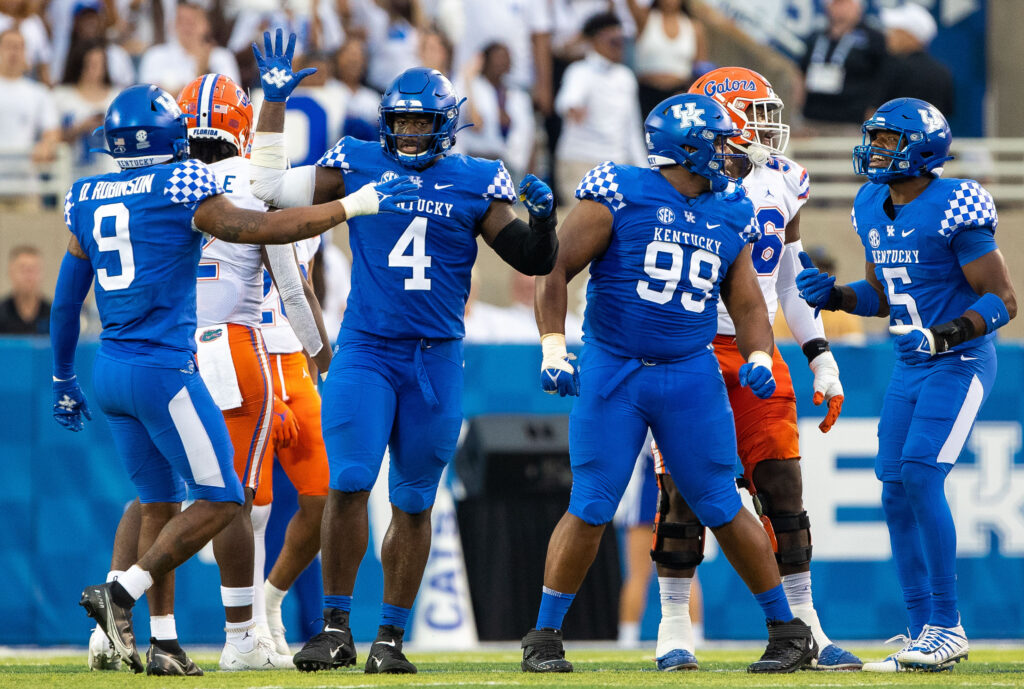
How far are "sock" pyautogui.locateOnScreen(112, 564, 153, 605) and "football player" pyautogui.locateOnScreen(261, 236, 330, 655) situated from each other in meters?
1.23

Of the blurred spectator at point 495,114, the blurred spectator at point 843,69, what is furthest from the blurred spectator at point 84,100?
the blurred spectator at point 843,69

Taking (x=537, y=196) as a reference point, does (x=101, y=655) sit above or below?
below

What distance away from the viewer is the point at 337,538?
5430 millimetres

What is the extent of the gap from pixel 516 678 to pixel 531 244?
1512mm

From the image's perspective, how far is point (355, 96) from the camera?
11.4 meters

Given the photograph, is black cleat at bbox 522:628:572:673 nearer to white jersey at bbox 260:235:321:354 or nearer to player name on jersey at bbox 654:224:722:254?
player name on jersey at bbox 654:224:722:254

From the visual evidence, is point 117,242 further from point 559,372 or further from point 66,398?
point 559,372

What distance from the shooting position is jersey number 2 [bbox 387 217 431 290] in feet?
17.9

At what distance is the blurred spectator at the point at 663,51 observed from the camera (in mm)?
12312

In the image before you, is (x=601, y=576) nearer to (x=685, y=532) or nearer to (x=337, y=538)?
(x=685, y=532)

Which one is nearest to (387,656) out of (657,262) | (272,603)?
(272,603)

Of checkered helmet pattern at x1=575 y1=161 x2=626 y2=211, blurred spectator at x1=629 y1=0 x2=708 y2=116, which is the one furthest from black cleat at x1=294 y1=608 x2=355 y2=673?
blurred spectator at x1=629 y1=0 x2=708 y2=116

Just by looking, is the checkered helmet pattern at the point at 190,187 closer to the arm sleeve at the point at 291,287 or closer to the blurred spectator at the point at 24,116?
the arm sleeve at the point at 291,287

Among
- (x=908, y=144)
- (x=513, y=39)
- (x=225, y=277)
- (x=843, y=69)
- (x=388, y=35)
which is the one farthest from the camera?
(x=843, y=69)
